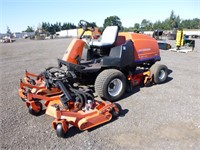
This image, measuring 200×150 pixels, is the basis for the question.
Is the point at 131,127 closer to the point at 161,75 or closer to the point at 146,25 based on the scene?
the point at 161,75

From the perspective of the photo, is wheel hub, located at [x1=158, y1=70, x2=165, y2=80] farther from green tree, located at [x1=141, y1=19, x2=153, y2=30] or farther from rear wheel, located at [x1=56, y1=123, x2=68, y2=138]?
green tree, located at [x1=141, y1=19, x2=153, y2=30]

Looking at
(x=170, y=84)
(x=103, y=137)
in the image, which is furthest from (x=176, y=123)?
(x=170, y=84)

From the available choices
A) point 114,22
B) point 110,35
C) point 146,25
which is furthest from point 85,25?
point 146,25

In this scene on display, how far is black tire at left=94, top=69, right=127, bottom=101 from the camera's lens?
4746 mm

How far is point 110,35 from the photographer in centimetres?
558

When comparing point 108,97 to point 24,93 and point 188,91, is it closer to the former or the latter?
point 24,93

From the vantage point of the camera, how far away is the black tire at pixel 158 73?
621cm

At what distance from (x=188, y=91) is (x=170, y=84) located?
729mm

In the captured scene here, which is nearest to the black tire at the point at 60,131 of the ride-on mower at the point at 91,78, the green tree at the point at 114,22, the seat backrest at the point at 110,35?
the ride-on mower at the point at 91,78

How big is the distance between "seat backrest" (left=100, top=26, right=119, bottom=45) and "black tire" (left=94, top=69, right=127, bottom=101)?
950mm

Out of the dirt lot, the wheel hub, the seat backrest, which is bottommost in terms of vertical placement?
the dirt lot

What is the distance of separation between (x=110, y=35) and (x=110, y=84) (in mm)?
1403

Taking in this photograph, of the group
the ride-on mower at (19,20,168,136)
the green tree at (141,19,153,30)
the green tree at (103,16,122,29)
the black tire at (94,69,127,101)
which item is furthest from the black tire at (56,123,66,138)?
the green tree at (141,19,153,30)

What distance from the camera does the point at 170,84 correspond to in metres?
6.52
